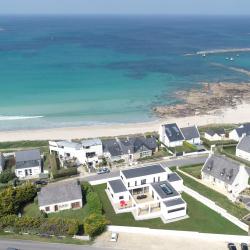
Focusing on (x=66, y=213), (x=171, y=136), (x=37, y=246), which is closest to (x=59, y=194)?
(x=66, y=213)

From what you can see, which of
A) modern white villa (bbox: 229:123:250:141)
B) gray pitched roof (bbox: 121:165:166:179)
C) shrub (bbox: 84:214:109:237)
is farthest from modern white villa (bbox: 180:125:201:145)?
shrub (bbox: 84:214:109:237)

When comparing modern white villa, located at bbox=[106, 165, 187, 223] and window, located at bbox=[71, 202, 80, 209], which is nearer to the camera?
modern white villa, located at bbox=[106, 165, 187, 223]

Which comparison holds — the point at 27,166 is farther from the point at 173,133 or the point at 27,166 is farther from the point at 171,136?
the point at 173,133

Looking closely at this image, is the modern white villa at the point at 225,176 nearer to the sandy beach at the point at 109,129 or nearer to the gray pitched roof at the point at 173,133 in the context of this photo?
the gray pitched roof at the point at 173,133

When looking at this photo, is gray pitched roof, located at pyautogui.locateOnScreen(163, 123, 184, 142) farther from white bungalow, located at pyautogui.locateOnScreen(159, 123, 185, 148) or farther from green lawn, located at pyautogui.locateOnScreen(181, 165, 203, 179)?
green lawn, located at pyautogui.locateOnScreen(181, 165, 203, 179)

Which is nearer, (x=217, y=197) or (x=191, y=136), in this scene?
(x=217, y=197)

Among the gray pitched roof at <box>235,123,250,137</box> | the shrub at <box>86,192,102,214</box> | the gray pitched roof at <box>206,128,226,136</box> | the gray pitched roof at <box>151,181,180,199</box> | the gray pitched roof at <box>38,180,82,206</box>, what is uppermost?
the gray pitched roof at <box>235,123,250,137</box>

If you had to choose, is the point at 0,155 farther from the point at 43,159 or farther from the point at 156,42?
the point at 156,42
